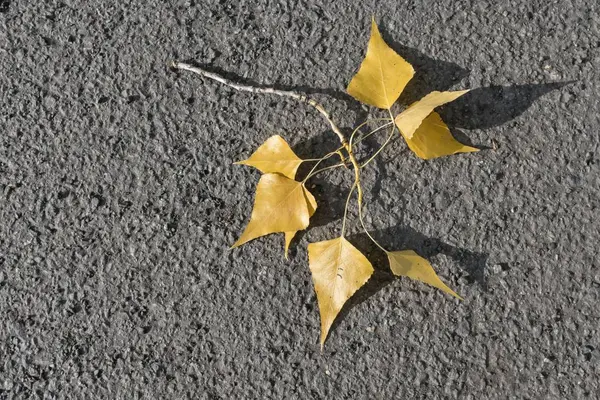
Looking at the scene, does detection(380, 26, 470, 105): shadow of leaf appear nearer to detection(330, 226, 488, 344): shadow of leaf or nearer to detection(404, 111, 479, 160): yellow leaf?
detection(404, 111, 479, 160): yellow leaf

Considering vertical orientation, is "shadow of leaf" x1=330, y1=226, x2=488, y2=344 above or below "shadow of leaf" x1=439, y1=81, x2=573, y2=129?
below

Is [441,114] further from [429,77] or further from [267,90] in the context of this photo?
[267,90]

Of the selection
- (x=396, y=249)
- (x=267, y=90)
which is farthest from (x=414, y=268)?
(x=267, y=90)

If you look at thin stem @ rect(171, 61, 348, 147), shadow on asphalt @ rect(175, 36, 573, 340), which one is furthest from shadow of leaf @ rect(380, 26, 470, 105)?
thin stem @ rect(171, 61, 348, 147)

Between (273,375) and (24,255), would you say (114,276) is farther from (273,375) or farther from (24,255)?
(273,375)

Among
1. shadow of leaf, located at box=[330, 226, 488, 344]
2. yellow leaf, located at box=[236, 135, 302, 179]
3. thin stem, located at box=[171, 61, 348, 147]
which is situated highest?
thin stem, located at box=[171, 61, 348, 147]

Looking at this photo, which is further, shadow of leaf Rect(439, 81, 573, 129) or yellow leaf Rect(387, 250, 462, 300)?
shadow of leaf Rect(439, 81, 573, 129)
